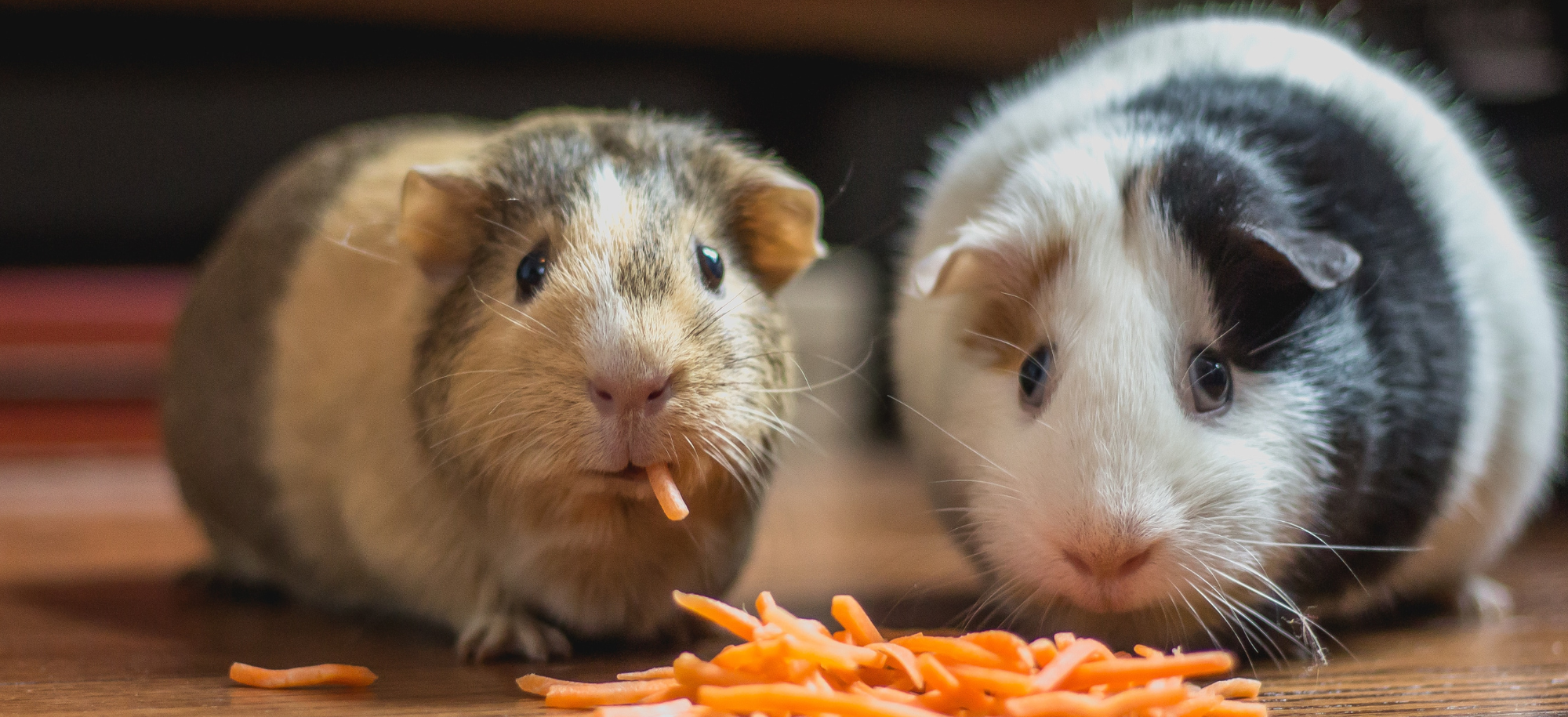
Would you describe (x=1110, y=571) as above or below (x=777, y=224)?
below

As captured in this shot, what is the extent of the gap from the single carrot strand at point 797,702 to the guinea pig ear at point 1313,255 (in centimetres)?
88

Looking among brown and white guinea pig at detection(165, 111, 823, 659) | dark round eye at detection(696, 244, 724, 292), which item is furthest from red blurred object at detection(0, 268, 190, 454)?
dark round eye at detection(696, 244, 724, 292)

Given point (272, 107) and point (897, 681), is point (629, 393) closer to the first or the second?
point (897, 681)

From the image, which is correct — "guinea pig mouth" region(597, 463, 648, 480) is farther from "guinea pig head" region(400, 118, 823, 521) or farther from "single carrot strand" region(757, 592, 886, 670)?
"single carrot strand" region(757, 592, 886, 670)

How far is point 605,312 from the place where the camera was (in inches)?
69.9

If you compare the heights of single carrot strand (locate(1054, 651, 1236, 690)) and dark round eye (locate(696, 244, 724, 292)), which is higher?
dark round eye (locate(696, 244, 724, 292))

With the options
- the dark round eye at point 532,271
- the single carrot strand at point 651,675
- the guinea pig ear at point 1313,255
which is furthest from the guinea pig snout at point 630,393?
the guinea pig ear at point 1313,255

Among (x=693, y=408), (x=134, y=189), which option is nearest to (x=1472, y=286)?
(x=693, y=408)

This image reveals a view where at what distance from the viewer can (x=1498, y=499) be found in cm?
254

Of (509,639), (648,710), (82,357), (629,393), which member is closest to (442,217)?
(629,393)

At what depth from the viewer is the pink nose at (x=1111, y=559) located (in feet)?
5.76

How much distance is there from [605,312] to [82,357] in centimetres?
408

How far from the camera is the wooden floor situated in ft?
5.85

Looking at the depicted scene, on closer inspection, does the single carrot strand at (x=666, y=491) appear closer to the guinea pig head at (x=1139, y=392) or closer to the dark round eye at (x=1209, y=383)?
the guinea pig head at (x=1139, y=392)
